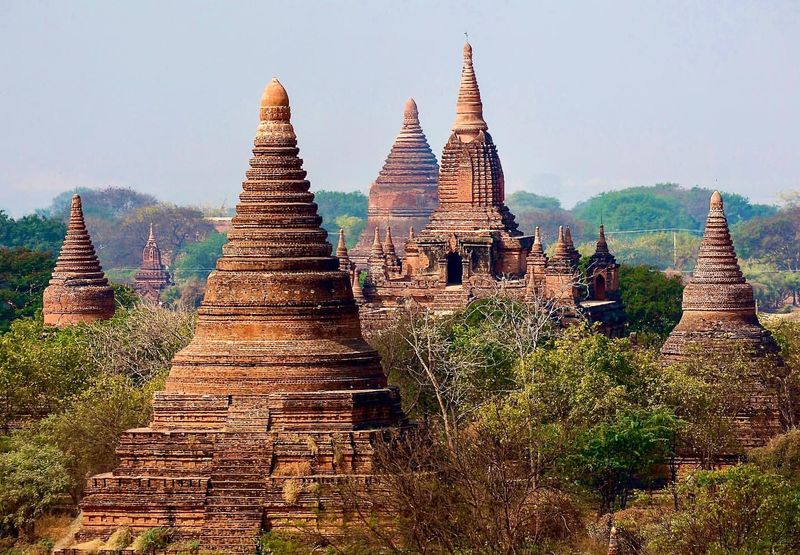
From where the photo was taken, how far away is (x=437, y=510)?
3700 cm

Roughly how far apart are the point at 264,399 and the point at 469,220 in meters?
30.3

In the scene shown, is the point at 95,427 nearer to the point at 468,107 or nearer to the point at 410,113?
the point at 468,107

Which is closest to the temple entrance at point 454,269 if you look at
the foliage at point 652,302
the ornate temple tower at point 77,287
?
the foliage at point 652,302

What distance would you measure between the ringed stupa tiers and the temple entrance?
26816 mm

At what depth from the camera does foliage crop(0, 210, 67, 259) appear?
113000 millimetres

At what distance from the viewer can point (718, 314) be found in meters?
55.4

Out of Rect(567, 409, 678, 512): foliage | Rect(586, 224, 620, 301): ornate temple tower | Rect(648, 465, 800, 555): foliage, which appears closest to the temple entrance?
Rect(586, 224, 620, 301): ornate temple tower

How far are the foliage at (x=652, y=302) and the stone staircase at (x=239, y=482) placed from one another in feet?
98.5

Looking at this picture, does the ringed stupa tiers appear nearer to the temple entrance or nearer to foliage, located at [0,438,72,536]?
foliage, located at [0,438,72,536]

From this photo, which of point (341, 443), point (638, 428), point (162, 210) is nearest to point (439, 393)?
point (638, 428)

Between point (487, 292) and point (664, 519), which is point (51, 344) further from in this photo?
point (664, 519)

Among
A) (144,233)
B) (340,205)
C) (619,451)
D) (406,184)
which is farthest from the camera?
(340,205)

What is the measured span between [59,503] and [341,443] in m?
5.26

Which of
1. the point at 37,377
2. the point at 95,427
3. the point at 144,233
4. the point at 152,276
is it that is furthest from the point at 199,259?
the point at 95,427
